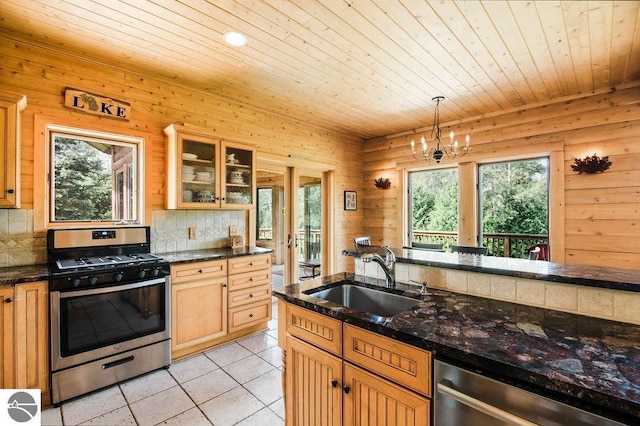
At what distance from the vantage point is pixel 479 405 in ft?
3.30

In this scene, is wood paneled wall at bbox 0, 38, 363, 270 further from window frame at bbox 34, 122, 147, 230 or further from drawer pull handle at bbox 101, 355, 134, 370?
drawer pull handle at bbox 101, 355, 134, 370

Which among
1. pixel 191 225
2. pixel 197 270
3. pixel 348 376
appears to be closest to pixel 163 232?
pixel 191 225

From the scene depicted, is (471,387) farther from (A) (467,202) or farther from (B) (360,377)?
(A) (467,202)

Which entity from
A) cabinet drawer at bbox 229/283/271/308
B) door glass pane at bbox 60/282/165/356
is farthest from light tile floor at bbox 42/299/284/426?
cabinet drawer at bbox 229/283/271/308

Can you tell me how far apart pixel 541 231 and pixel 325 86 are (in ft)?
10.8

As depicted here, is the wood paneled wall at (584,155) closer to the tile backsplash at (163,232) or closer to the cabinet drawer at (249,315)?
the cabinet drawer at (249,315)

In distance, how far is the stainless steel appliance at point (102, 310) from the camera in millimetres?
2178

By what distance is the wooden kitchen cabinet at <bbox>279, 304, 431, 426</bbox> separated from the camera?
3.86 feet

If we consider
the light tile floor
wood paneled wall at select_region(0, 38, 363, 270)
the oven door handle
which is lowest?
the light tile floor

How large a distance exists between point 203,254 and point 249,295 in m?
0.67

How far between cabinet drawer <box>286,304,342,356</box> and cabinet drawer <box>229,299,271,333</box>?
5.62ft

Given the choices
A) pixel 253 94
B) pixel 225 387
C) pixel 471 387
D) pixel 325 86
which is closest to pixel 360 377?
pixel 471 387

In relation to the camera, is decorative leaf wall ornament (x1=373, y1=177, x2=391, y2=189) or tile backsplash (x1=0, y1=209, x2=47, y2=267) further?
decorative leaf wall ornament (x1=373, y1=177, x2=391, y2=189)

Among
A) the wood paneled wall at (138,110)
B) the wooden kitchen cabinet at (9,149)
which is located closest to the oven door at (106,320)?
the wooden kitchen cabinet at (9,149)
